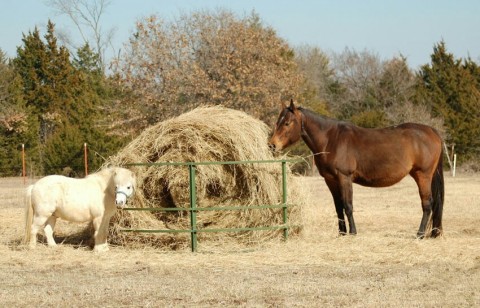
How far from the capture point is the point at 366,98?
141 ft

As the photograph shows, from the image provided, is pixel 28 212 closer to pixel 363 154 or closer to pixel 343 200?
pixel 343 200

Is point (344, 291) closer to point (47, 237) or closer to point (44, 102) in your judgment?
point (47, 237)

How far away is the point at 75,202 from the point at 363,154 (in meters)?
4.17

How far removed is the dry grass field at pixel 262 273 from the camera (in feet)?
20.2

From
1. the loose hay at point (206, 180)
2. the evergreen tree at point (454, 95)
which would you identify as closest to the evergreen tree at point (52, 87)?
the evergreen tree at point (454, 95)

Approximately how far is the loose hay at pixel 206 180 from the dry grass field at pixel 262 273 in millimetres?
334

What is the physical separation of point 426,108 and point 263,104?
36.8ft

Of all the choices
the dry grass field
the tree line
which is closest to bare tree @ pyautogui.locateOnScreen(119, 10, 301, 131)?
the tree line

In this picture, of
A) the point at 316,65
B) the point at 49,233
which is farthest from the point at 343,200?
the point at 316,65

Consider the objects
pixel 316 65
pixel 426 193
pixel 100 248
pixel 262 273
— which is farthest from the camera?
pixel 316 65

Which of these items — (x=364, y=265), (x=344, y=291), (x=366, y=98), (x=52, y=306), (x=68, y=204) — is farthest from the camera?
(x=366, y=98)

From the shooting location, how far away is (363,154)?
1025 centimetres

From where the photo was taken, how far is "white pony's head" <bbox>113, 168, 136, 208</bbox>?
341 inches

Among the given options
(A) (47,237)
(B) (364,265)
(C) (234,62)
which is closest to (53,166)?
(C) (234,62)
